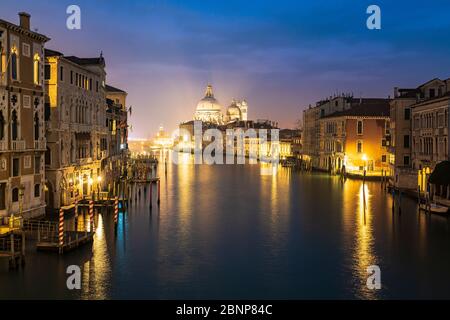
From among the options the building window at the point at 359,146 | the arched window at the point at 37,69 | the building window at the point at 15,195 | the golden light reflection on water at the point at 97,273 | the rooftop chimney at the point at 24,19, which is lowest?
the golden light reflection on water at the point at 97,273

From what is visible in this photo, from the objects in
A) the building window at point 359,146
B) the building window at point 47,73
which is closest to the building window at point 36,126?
the building window at point 47,73

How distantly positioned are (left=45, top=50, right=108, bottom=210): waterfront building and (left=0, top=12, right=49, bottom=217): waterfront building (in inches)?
82.2

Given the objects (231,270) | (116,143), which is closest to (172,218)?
(231,270)

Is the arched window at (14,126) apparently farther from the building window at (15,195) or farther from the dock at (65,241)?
the dock at (65,241)

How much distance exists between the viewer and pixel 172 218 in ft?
85.6

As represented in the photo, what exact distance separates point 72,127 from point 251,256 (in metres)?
13.1

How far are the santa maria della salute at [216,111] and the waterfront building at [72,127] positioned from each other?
120 m

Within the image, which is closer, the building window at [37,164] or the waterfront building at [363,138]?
the building window at [37,164]

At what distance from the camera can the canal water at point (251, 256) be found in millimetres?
14312

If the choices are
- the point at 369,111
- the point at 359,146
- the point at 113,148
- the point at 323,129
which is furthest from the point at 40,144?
the point at 323,129

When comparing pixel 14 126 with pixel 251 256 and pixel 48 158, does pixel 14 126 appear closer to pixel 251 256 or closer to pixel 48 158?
pixel 48 158

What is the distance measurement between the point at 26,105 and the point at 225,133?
10705 cm

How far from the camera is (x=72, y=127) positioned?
27234 millimetres

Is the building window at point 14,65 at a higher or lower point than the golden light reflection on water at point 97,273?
higher
